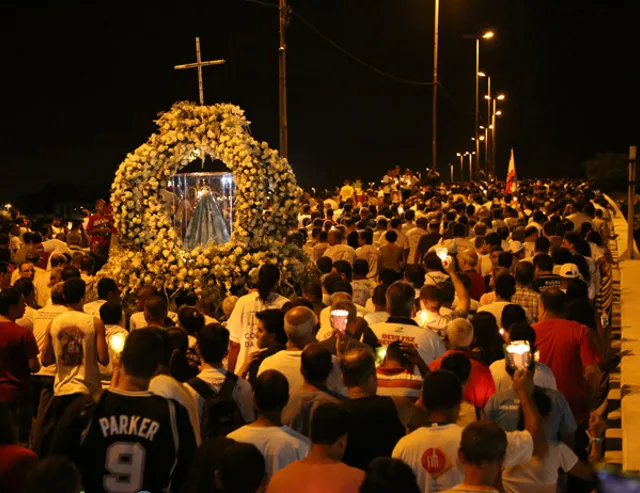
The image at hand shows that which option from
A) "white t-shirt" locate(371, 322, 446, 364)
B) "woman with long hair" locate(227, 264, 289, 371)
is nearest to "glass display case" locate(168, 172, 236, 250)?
"woman with long hair" locate(227, 264, 289, 371)

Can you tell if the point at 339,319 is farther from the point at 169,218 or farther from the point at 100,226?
the point at 100,226

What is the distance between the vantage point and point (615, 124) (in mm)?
113188

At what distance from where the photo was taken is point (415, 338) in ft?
25.6

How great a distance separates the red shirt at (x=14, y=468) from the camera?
5301 mm

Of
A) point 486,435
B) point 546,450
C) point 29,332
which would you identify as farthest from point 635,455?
point 29,332

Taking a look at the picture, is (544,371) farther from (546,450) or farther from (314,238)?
(314,238)

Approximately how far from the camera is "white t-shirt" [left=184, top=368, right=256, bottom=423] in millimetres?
6711

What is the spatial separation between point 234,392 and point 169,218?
8.27m

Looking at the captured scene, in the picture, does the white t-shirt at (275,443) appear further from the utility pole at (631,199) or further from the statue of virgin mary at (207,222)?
the utility pole at (631,199)

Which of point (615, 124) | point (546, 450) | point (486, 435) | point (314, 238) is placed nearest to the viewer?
point (486, 435)

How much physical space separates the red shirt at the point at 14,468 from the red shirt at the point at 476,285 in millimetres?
7652

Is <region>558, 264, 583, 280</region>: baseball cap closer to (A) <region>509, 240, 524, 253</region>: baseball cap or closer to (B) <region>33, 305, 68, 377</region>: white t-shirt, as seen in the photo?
(A) <region>509, 240, 524, 253</region>: baseball cap

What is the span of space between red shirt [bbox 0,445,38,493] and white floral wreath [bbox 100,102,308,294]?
865cm

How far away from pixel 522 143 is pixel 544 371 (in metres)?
119
